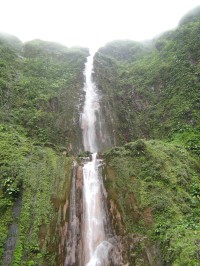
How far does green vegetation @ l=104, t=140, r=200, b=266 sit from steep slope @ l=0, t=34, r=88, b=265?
3.40m

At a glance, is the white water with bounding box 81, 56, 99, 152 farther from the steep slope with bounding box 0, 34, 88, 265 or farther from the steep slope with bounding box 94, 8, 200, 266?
the steep slope with bounding box 94, 8, 200, 266

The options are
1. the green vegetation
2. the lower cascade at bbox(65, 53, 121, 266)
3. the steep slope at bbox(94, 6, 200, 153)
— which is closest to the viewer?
the green vegetation

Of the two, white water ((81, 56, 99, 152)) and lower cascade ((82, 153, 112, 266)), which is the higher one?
white water ((81, 56, 99, 152))

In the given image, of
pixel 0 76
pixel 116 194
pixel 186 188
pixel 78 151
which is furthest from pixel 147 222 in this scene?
pixel 0 76

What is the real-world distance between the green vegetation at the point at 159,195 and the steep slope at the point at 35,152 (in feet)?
11.2

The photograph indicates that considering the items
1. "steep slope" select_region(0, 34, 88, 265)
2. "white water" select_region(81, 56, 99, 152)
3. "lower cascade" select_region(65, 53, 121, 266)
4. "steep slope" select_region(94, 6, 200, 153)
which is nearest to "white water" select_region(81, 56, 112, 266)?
"lower cascade" select_region(65, 53, 121, 266)

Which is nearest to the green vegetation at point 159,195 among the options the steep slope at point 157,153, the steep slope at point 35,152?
the steep slope at point 157,153

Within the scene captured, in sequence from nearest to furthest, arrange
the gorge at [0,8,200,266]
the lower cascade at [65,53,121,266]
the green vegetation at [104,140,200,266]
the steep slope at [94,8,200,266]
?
the green vegetation at [104,140,200,266] → the steep slope at [94,8,200,266] → the gorge at [0,8,200,266] → the lower cascade at [65,53,121,266]

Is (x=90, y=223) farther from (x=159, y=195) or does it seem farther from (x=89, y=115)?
(x=89, y=115)

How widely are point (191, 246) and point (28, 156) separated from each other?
458 inches

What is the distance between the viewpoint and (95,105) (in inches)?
1139

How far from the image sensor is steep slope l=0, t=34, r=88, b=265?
12617 mm

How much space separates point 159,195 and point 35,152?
354 inches

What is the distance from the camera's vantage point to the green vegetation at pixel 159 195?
11.3 m
